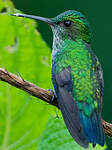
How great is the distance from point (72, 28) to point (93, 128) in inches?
35.0

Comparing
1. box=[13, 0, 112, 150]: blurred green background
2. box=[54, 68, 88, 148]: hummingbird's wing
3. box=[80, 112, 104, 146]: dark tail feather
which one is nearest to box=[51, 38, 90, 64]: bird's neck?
box=[54, 68, 88, 148]: hummingbird's wing

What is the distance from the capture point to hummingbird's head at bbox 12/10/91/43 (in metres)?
2.35

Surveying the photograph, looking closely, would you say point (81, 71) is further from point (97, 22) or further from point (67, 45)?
point (97, 22)

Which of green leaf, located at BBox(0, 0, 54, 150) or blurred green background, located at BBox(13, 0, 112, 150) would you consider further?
blurred green background, located at BBox(13, 0, 112, 150)

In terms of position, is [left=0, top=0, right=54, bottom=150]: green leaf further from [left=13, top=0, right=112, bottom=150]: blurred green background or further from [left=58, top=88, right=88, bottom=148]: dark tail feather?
[left=13, top=0, right=112, bottom=150]: blurred green background

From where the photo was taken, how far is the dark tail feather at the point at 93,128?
159cm

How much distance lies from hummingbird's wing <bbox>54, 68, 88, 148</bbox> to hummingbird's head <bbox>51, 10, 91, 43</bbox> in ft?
1.48

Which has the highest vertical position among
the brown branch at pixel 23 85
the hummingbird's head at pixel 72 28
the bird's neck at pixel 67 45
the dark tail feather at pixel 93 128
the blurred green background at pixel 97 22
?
the brown branch at pixel 23 85

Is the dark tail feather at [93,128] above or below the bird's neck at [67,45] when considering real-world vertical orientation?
below

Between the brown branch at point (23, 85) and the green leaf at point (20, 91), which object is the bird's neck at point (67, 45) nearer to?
the green leaf at point (20, 91)

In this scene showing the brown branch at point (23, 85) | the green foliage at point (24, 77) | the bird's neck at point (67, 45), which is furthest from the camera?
the bird's neck at point (67, 45)

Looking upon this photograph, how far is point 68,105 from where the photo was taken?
1745 mm

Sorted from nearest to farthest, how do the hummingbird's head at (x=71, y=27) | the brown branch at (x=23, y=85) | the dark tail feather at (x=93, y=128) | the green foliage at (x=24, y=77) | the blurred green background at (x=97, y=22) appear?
the brown branch at (x=23, y=85) < the dark tail feather at (x=93, y=128) < the green foliage at (x=24, y=77) < the hummingbird's head at (x=71, y=27) < the blurred green background at (x=97, y=22)

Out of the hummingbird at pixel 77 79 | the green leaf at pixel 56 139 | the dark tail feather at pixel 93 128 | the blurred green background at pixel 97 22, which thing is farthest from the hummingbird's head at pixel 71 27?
the blurred green background at pixel 97 22
